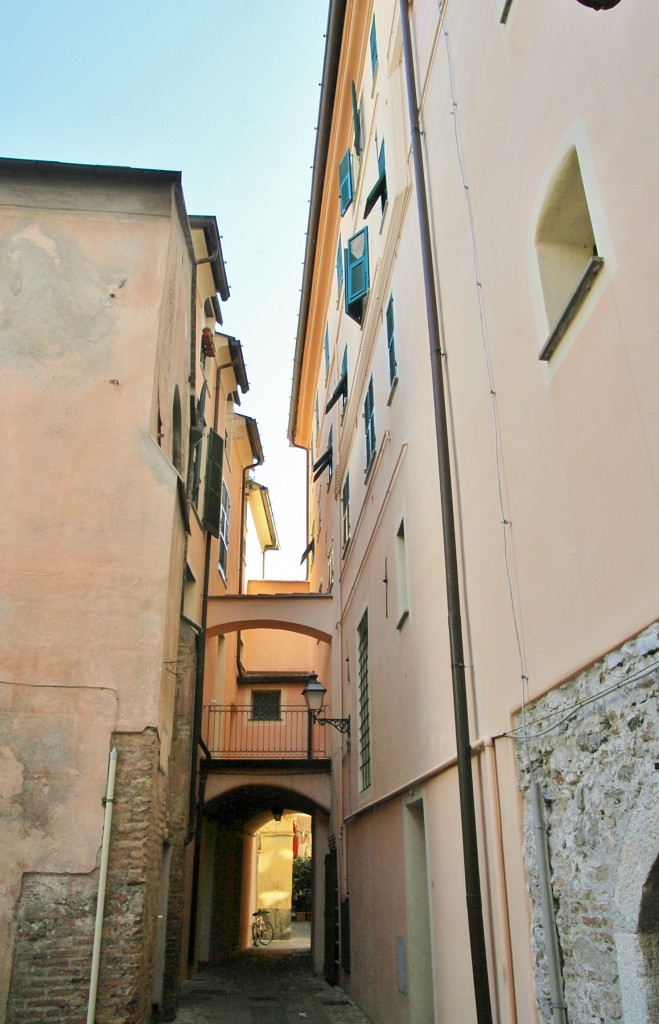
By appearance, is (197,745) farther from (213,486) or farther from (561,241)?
(561,241)

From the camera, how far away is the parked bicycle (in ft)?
86.9

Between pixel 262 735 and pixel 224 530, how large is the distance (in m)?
4.72

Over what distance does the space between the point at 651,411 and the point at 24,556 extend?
22.3ft

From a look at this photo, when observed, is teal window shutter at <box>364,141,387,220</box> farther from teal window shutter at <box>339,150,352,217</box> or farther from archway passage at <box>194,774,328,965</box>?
archway passage at <box>194,774,328,965</box>

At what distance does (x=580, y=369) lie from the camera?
455 cm

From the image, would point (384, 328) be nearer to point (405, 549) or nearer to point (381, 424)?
point (381, 424)

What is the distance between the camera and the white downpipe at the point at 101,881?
23.8 feet

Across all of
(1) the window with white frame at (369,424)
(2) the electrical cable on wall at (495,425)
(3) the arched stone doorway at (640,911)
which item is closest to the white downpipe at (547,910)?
(2) the electrical cable on wall at (495,425)

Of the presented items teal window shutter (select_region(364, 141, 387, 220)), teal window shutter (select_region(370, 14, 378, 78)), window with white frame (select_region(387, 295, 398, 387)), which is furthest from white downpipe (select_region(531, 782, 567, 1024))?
teal window shutter (select_region(370, 14, 378, 78))

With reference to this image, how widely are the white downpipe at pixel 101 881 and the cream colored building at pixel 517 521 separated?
2763 millimetres

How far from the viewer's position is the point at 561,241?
206 inches

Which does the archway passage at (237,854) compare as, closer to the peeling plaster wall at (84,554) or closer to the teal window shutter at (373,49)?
the peeling plaster wall at (84,554)

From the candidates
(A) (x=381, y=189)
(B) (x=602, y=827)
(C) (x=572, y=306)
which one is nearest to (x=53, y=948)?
(B) (x=602, y=827)

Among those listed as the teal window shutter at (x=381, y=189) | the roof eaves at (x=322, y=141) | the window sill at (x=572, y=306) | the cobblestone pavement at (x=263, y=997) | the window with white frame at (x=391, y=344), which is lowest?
the cobblestone pavement at (x=263, y=997)
